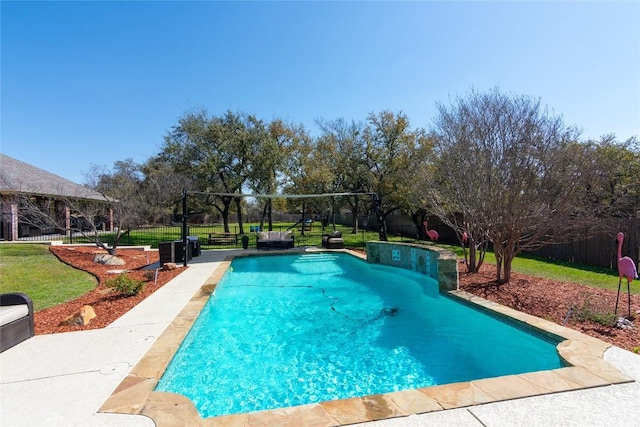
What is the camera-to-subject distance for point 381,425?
2.41 metres

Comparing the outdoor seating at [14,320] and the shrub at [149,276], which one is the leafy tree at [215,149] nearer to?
the shrub at [149,276]

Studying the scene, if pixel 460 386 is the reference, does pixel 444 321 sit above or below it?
below

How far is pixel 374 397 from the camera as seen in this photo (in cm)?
284

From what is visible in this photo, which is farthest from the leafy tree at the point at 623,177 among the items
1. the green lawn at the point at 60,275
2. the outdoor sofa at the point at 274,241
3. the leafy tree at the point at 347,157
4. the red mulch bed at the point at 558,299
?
the outdoor sofa at the point at 274,241

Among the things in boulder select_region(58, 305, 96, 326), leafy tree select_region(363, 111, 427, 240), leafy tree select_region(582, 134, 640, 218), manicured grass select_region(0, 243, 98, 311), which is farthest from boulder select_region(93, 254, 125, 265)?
leafy tree select_region(582, 134, 640, 218)

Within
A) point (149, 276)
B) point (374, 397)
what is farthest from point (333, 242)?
point (374, 397)

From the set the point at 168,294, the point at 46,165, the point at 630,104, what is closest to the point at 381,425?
the point at 168,294

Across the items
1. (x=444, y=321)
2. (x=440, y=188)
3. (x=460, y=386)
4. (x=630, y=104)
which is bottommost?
(x=444, y=321)

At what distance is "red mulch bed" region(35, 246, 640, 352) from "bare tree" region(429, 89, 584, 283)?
64 cm

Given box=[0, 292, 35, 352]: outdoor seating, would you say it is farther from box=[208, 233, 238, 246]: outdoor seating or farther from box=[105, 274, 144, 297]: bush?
box=[208, 233, 238, 246]: outdoor seating

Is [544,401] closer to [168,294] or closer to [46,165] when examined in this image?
[168,294]

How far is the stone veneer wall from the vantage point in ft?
23.3

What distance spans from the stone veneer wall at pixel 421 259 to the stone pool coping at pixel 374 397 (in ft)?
10.7

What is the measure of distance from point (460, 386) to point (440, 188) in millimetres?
8127
